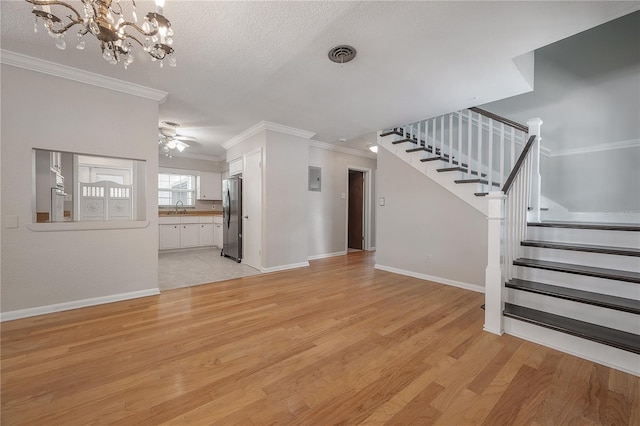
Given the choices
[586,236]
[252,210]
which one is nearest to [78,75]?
[252,210]

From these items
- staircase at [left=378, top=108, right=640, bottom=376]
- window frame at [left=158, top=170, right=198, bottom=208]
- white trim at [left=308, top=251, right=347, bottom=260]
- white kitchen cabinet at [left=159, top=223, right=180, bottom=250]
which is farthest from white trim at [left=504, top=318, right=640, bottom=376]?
window frame at [left=158, top=170, right=198, bottom=208]

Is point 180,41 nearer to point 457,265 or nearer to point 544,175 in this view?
point 457,265

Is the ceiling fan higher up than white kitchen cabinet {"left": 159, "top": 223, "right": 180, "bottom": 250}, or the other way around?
the ceiling fan

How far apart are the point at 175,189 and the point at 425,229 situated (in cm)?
654

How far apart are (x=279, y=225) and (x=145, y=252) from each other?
6.58 ft

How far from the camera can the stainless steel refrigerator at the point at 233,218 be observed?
500cm

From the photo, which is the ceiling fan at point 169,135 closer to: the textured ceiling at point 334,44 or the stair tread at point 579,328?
the textured ceiling at point 334,44

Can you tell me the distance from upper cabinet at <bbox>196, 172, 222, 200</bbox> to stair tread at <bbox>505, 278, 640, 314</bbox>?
7021 mm

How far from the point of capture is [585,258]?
227 centimetres

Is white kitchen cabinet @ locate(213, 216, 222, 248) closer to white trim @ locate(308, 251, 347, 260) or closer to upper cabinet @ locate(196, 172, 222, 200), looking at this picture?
upper cabinet @ locate(196, 172, 222, 200)

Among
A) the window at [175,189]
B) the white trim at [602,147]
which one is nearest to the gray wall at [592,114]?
the white trim at [602,147]

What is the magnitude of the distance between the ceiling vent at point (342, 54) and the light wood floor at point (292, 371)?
258cm

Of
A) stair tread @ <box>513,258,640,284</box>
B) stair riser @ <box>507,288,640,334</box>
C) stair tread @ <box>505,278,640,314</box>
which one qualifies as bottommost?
stair riser @ <box>507,288,640,334</box>

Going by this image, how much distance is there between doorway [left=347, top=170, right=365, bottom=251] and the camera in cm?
646
